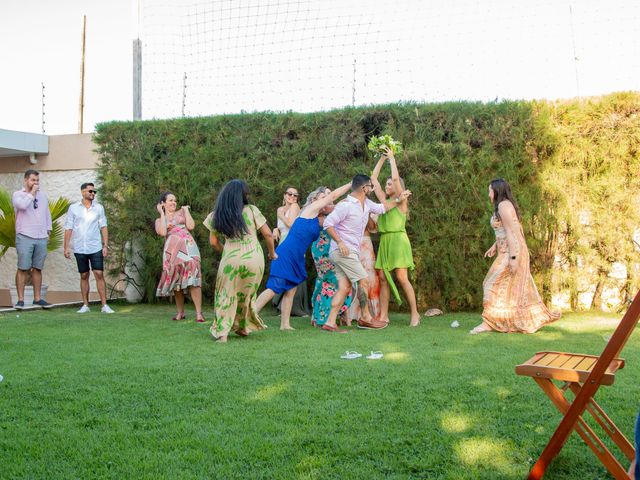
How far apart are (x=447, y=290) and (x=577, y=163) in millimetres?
2600

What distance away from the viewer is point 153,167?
10.9 m

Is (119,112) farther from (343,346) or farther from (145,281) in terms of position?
(343,346)

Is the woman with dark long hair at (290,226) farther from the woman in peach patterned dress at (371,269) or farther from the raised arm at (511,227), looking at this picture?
the raised arm at (511,227)

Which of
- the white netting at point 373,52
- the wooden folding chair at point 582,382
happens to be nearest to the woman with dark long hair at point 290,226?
the white netting at point 373,52

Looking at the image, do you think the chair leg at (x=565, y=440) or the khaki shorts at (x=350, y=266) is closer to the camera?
the chair leg at (x=565, y=440)

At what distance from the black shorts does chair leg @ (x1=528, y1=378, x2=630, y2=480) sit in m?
8.37

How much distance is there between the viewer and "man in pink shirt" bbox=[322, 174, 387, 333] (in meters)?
7.87

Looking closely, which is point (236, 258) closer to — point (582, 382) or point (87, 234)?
point (87, 234)

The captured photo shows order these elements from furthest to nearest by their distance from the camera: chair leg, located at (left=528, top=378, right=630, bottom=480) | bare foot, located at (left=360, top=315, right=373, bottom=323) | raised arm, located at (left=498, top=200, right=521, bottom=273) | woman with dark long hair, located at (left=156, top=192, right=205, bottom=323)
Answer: woman with dark long hair, located at (left=156, top=192, right=205, bottom=323) → bare foot, located at (left=360, top=315, right=373, bottom=323) → raised arm, located at (left=498, top=200, right=521, bottom=273) → chair leg, located at (left=528, top=378, right=630, bottom=480)

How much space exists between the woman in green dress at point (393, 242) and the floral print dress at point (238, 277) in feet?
7.14

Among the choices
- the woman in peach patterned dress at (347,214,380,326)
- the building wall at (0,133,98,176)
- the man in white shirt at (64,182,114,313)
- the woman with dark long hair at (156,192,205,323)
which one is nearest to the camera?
the woman in peach patterned dress at (347,214,380,326)

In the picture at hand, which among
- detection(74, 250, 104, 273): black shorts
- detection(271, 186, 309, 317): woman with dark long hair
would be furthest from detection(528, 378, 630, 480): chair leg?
detection(74, 250, 104, 273): black shorts

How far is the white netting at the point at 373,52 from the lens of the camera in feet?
31.8

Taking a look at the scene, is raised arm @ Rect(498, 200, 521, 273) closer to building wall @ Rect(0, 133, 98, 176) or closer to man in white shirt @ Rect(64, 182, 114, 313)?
man in white shirt @ Rect(64, 182, 114, 313)
